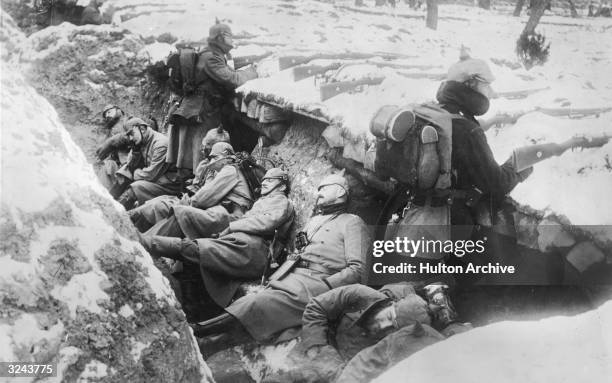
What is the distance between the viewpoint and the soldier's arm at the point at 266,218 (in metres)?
4.03

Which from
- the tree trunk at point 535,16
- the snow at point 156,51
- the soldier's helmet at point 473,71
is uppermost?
the tree trunk at point 535,16

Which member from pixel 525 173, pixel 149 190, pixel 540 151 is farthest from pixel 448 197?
pixel 149 190

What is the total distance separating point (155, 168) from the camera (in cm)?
568

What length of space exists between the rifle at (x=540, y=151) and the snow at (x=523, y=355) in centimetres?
94

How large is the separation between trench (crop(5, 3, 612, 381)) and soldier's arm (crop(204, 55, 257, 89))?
361mm

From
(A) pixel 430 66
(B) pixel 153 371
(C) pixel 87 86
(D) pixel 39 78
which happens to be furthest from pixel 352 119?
(D) pixel 39 78

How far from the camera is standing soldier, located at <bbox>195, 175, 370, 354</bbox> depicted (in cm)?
335

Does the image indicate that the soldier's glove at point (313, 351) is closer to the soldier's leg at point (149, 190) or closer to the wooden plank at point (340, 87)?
the wooden plank at point (340, 87)

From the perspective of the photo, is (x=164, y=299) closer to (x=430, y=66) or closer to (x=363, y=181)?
(x=363, y=181)

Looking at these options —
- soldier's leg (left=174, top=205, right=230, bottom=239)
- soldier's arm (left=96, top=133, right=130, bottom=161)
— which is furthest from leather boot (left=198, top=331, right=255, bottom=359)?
soldier's arm (left=96, top=133, right=130, bottom=161)

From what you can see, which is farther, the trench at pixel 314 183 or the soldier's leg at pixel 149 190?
the soldier's leg at pixel 149 190

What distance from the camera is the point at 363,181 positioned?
385 cm

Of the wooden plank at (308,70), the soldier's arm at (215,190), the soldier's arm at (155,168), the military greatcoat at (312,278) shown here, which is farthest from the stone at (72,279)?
the soldier's arm at (155,168)

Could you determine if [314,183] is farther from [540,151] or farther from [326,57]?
[540,151]
